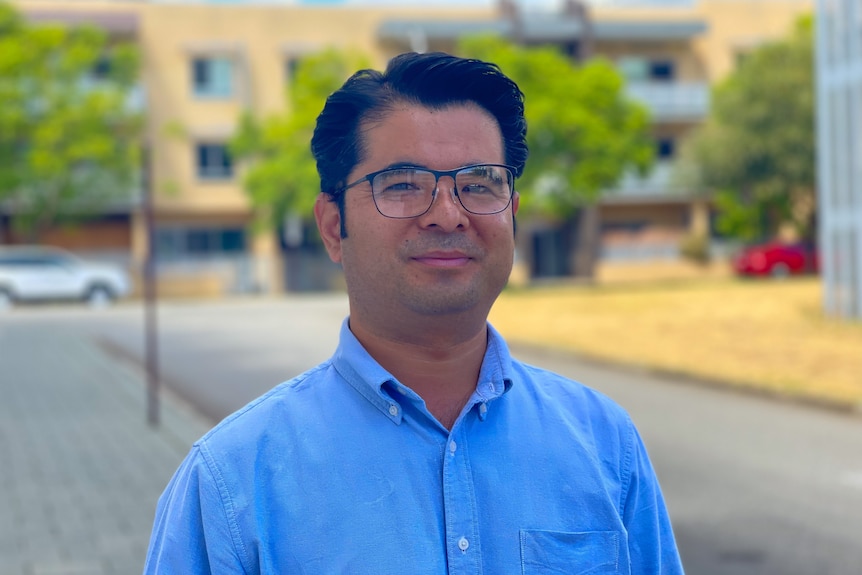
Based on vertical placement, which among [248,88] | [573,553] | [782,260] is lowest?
[782,260]

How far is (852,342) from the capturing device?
1617 centimetres

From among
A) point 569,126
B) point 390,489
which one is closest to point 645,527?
point 390,489

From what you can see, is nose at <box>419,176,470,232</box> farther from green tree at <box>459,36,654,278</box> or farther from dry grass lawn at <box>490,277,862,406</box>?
green tree at <box>459,36,654,278</box>

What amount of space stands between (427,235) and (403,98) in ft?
0.78

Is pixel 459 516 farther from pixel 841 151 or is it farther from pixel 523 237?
pixel 523 237

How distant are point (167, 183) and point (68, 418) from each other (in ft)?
104

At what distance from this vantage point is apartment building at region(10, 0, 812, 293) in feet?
140

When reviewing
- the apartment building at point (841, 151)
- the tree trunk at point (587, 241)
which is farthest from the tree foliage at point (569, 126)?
the apartment building at point (841, 151)

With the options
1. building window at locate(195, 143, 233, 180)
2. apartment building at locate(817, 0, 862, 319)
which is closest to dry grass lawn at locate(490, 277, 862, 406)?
apartment building at locate(817, 0, 862, 319)

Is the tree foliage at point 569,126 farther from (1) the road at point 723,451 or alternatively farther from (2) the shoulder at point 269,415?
(2) the shoulder at point 269,415

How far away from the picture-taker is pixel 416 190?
6.21 feet

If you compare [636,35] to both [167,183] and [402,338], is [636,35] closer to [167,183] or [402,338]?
[167,183]

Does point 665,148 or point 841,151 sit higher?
point 665,148

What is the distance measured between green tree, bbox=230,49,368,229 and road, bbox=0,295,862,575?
17.3 meters
